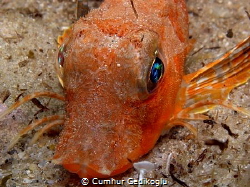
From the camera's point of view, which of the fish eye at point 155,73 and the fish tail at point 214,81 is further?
the fish tail at point 214,81

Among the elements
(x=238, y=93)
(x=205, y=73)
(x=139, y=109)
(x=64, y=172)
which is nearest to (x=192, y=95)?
(x=205, y=73)

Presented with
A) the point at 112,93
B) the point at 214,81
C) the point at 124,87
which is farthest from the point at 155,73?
the point at 214,81

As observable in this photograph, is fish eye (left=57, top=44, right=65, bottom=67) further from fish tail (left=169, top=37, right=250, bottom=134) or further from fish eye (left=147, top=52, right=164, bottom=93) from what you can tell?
fish tail (left=169, top=37, right=250, bottom=134)

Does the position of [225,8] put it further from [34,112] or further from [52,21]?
[34,112]

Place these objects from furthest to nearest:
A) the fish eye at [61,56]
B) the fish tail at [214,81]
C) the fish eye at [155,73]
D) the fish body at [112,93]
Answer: the fish tail at [214,81]
the fish eye at [61,56]
the fish eye at [155,73]
the fish body at [112,93]

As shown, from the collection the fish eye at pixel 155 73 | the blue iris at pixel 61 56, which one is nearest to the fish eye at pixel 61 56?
the blue iris at pixel 61 56

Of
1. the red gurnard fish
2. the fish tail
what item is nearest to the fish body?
the red gurnard fish

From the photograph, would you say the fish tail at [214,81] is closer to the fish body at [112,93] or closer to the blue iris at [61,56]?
the fish body at [112,93]

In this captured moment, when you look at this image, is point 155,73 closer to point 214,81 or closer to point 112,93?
point 112,93
